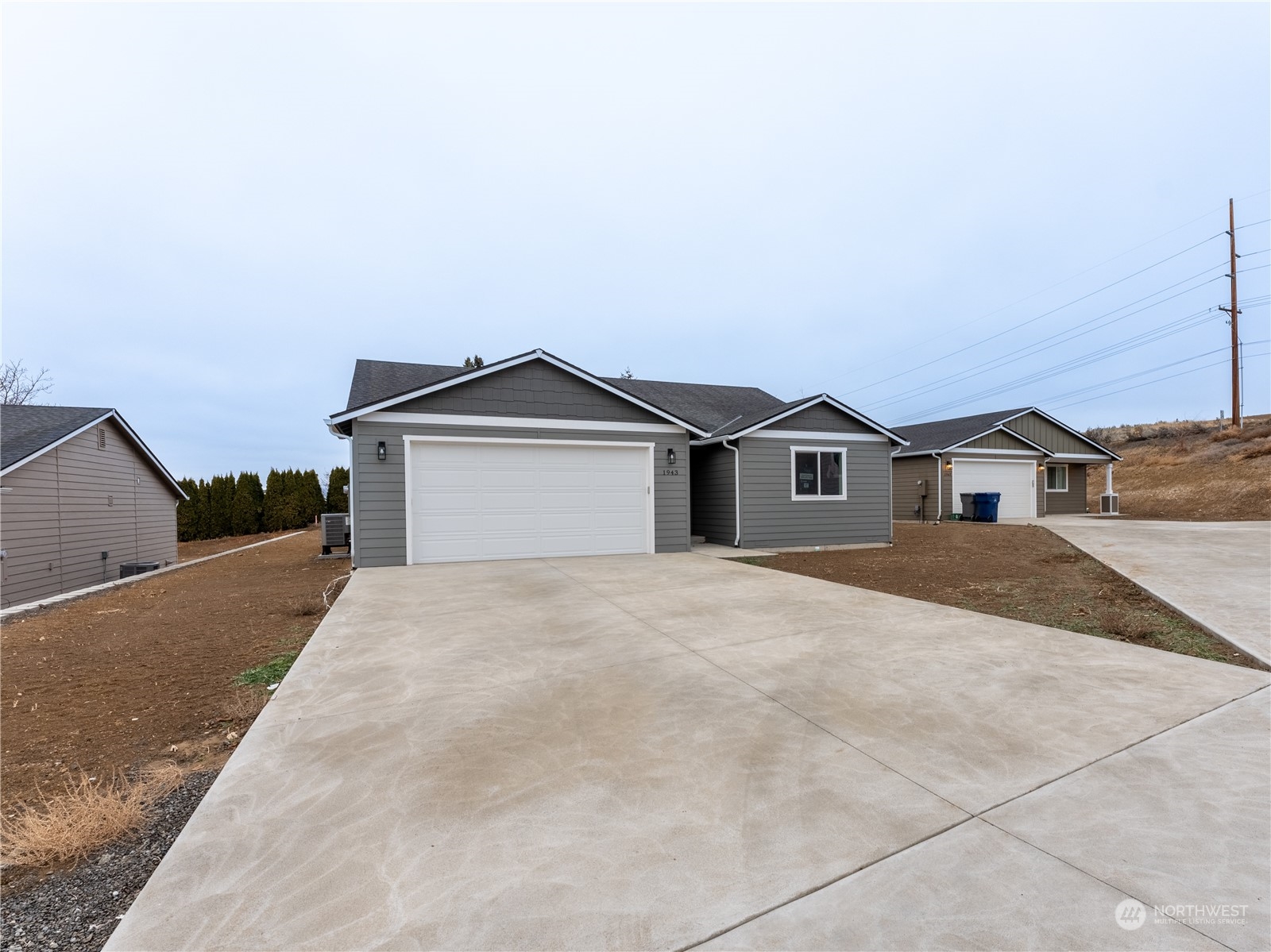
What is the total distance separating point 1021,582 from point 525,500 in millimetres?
7706

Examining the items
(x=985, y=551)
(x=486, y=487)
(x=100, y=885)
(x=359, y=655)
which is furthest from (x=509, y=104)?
(x=100, y=885)

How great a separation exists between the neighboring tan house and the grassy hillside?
2921 cm

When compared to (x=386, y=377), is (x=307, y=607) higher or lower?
lower

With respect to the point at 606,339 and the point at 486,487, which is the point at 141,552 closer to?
the point at 486,487

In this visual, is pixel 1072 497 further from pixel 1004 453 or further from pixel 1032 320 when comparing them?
pixel 1032 320

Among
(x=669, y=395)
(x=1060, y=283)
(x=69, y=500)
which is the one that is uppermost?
(x=1060, y=283)

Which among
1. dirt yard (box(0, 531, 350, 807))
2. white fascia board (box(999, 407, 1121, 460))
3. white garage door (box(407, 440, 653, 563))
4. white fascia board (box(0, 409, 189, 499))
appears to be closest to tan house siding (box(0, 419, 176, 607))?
white fascia board (box(0, 409, 189, 499))

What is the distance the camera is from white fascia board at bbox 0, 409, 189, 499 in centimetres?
927

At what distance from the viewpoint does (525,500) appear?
9.77m

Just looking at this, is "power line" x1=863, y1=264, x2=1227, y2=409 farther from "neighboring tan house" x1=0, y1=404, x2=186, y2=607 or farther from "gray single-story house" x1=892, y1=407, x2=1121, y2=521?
"neighboring tan house" x1=0, y1=404, x2=186, y2=607

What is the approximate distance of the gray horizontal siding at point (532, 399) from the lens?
9.34 meters

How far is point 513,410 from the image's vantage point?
31.8 feet

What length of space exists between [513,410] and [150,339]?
2203 cm

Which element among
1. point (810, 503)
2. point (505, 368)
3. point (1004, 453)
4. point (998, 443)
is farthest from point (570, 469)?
point (1004, 453)
